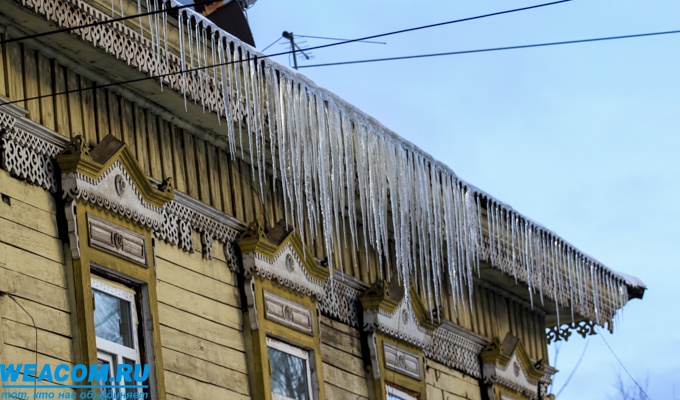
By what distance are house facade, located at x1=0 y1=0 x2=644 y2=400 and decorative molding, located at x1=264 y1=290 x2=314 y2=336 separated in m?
0.02

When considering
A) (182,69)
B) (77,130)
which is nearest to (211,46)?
(182,69)

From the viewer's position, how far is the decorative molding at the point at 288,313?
10.7m

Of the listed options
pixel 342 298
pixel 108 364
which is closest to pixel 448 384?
pixel 342 298

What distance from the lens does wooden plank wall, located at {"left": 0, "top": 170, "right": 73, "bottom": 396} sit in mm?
8398

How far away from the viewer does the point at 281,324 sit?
1073cm

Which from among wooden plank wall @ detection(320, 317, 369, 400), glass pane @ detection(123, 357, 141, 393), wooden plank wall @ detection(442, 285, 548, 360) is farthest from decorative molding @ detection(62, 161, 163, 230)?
wooden plank wall @ detection(442, 285, 548, 360)

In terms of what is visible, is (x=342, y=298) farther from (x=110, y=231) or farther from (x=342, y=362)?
(x=110, y=231)

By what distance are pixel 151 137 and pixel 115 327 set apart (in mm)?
1464

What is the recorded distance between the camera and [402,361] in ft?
40.1

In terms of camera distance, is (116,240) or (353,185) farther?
(353,185)

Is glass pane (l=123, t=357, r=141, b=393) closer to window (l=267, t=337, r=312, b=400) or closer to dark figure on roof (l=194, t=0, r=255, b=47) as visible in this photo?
window (l=267, t=337, r=312, b=400)

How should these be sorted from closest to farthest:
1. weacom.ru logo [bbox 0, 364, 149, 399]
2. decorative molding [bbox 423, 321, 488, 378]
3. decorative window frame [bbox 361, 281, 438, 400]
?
weacom.ru logo [bbox 0, 364, 149, 399] < decorative window frame [bbox 361, 281, 438, 400] < decorative molding [bbox 423, 321, 488, 378]

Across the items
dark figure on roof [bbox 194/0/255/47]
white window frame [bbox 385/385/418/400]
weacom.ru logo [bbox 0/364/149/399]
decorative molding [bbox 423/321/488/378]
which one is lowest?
weacom.ru logo [bbox 0/364/149/399]

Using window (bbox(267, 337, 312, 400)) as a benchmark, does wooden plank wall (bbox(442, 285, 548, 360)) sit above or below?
above
